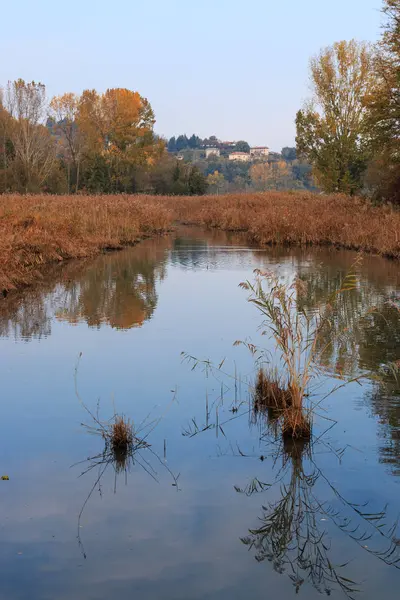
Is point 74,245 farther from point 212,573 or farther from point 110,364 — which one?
point 212,573

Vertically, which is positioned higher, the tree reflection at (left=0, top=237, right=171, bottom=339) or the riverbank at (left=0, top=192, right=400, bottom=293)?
the riverbank at (left=0, top=192, right=400, bottom=293)

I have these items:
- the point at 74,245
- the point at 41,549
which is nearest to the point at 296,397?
the point at 41,549

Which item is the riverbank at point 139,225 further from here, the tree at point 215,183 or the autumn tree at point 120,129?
the tree at point 215,183

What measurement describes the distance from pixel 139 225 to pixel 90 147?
37364 millimetres

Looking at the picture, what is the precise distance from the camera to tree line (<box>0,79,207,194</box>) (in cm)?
4859

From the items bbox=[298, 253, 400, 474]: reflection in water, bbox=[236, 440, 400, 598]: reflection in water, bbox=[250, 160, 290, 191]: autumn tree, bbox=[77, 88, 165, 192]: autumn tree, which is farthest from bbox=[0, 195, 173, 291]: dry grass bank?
bbox=[250, 160, 290, 191]: autumn tree

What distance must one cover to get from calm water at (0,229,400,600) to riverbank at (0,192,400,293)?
552 centimetres

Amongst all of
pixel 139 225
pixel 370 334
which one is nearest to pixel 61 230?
pixel 139 225

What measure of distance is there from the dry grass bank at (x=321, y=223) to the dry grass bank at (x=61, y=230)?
4.35 meters

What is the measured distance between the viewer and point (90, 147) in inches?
2416

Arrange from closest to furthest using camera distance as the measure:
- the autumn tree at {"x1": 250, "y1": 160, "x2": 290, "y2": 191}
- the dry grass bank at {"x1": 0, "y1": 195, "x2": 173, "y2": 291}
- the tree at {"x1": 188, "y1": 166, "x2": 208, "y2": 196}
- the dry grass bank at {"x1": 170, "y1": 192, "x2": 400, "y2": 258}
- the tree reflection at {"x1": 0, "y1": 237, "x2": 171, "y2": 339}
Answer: the tree reflection at {"x1": 0, "y1": 237, "x2": 171, "y2": 339}, the dry grass bank at {"x1": 0, "y1": 195, "x2": 173, "y2": 291}, the dry grass bank at {"x1": 170, "y1": 192, "x2": 400, "y2": 258}, the tree at {"x1": 188, "y1": 166, "x2": 208, "y2": 196}, the autumn tree at {"x1": 250, "y1": 160, "x2": 290, "y2": 191}

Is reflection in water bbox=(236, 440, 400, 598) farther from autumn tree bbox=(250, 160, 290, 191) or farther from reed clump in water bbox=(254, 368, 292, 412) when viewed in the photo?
autumn tree bbox=(250, 160, 290, 191)

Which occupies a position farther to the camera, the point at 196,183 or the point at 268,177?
the point at 268,177

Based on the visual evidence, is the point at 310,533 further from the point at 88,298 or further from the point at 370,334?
the point at 88,298
